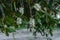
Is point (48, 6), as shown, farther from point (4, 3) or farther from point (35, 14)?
point (4, 3)

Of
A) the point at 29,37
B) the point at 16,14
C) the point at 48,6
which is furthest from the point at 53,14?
the point at 29,37

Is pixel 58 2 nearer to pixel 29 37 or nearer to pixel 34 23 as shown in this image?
pixel 34 23

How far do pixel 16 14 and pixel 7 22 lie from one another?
5cm

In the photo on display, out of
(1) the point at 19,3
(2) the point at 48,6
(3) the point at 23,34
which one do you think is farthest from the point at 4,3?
(3) the point at 23,34

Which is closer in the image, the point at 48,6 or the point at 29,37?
the point at 48,6

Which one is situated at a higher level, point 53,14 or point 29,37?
point 53,14

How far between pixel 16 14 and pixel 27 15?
1.7 inches

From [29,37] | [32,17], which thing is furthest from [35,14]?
[29,37]

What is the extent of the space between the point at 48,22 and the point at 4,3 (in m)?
0.18

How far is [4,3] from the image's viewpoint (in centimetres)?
65

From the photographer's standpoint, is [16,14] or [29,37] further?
[29,37]

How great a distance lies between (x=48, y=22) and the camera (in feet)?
2.12

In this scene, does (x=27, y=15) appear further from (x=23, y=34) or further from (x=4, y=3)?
(x=23, y=34)

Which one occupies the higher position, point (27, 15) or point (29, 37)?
point (27, 15)
